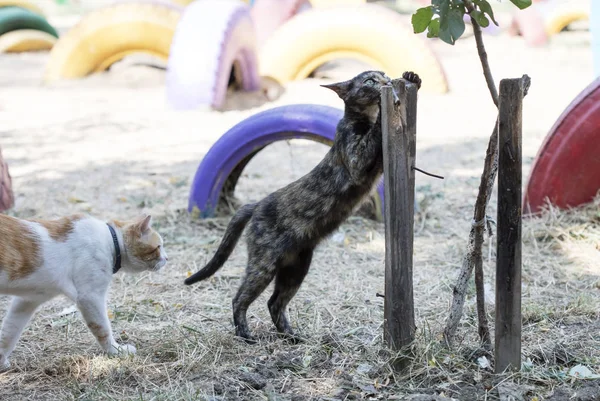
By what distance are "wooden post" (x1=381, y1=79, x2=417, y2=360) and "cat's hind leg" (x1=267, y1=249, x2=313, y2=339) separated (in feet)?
3.22

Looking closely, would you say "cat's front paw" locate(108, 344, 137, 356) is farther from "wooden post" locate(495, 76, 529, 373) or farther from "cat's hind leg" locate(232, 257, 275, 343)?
"wooden post" locate(495, 76, 529, 373)

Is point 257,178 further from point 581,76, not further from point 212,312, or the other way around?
point 581,76

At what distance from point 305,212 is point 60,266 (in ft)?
4.39

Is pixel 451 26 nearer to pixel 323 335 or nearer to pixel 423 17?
pixel 423 17

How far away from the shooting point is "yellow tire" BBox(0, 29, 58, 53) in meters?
15.6

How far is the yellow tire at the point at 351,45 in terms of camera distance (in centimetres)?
1101

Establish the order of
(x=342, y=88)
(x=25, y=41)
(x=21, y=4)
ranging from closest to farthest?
1. (x=342, y=88)
2. (x=25, y=41)
3. (x=21, y=4)

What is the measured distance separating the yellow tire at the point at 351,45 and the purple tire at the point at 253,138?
540 centimetres

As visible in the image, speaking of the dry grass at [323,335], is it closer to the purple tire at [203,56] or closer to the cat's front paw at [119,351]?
the cat's front paw at [119,351]

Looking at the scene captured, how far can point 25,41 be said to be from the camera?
1578 centimetres

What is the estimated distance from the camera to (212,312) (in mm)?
4621

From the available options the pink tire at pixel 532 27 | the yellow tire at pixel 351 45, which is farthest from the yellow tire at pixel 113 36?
the pink tire at pixel 532 27

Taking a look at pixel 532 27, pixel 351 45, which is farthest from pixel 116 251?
pixel 532 27

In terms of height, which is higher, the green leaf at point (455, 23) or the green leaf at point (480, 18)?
the green leaf at point (480, 18)
